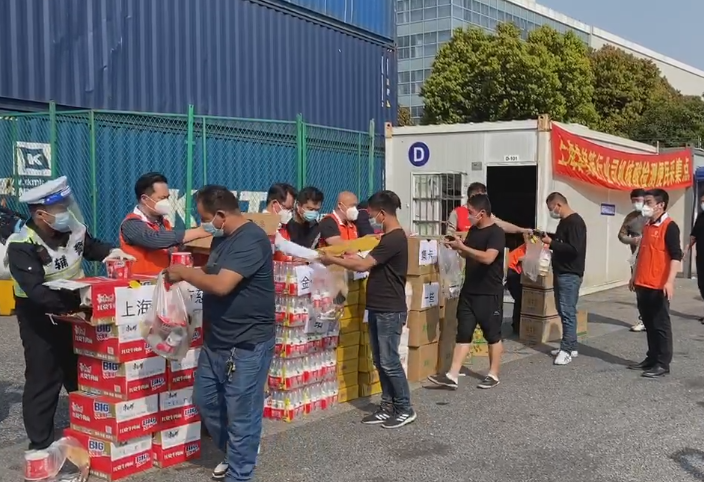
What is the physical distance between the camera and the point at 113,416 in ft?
13.9

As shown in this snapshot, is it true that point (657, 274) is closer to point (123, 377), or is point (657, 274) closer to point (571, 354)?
point (571, 354)

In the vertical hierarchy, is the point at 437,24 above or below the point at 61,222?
above

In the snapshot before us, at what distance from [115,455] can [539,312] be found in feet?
19.4

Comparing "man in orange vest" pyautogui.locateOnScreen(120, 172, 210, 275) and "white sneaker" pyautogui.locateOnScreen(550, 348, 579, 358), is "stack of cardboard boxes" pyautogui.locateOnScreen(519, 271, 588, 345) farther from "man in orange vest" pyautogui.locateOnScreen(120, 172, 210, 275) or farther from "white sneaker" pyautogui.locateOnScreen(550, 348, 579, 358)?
"man in orange vest" pyautogui.locateOnScreen(120, 172, 210, 275)

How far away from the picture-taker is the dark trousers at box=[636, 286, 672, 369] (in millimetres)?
7148

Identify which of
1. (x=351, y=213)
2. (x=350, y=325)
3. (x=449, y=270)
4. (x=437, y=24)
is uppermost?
(x=437, y=24)

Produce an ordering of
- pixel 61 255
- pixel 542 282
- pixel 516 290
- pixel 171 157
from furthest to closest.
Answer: pixel 171 157 → pixel 516 290 → pixel 542 282 → pixel 61 255

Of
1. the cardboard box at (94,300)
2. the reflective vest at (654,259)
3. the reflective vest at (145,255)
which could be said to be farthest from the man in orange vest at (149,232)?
the reflective vest at (654,259)

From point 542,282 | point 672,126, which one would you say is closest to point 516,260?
point 542,282

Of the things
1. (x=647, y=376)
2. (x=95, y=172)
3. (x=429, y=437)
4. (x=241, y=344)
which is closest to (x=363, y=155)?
(x=95, y=172)

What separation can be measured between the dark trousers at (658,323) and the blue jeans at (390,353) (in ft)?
10.3

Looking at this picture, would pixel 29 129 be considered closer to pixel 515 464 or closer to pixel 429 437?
pixel 429 437

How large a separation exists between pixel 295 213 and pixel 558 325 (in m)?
4.00

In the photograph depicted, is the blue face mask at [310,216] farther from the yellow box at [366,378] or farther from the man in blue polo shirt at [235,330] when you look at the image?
the man in blue polo shirt at [235,330]
